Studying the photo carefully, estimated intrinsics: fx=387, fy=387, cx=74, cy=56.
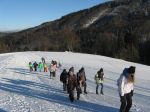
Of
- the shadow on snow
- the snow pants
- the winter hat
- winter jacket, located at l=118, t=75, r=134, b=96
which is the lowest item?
the shadow on snow

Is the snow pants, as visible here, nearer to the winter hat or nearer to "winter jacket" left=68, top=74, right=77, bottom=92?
the winter hat

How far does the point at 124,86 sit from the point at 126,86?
0.13m

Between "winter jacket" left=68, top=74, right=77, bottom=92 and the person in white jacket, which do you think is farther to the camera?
"winter jacket" left=68, top=74, right=77, bottom=92

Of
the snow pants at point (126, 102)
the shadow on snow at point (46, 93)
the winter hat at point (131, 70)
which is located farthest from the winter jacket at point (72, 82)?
the winter hat at point (131, 70)

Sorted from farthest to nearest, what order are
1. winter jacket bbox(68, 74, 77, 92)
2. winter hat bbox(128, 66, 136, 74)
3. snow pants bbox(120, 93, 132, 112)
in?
winter jacket bbox(68, 74, 77, 92) < snow pants bbox(120, 93, 132, 112) < winter hat bbox(128, 66, 136, 74)

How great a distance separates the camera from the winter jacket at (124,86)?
44.8ft

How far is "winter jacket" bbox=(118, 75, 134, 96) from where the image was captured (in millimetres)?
13641

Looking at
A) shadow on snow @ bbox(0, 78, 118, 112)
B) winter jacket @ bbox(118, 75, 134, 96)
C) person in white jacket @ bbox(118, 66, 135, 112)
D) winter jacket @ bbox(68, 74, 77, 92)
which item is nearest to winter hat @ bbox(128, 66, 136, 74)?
person in white jacket @ bbox(118, 66, 135, 112)

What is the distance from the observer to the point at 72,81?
63.6 ft

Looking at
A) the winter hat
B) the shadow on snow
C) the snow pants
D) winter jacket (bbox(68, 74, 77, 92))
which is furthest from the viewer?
winter jacket (bbox(68, 74, 77, 92))

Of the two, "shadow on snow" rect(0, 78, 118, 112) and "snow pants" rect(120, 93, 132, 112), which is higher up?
"snow pants" rect(120, 93, 132, 112)

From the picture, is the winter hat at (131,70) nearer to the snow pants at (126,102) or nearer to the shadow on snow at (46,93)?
the snow pants at (126,102)

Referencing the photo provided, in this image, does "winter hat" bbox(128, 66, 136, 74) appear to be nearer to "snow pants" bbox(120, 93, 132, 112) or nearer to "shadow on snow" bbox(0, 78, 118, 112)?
"snow pants" bbox(120, 93, 132, 112)

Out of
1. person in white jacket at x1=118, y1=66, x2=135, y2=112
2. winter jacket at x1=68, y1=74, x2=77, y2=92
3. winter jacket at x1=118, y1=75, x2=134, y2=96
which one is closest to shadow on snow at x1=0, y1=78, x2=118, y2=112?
winter jacket at x1=68, y1=74, x2=77, y2=92
